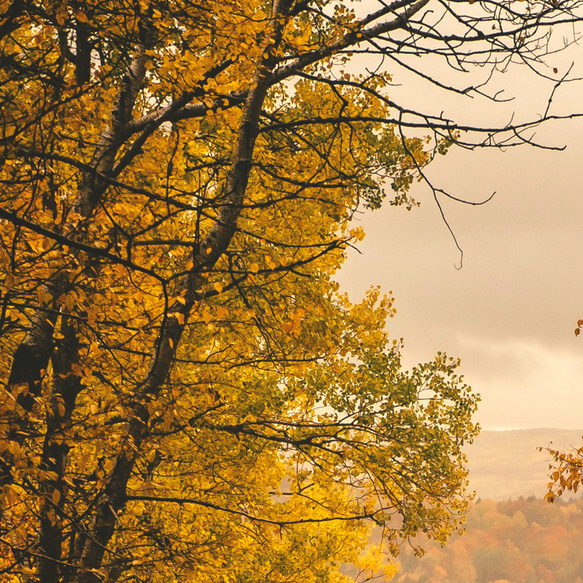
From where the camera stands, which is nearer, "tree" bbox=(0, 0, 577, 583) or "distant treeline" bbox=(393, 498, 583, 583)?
"tree" bbox=(0, 0, 577, 583)

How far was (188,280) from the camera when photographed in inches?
145

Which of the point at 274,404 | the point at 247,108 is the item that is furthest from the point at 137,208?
the point at 274,404

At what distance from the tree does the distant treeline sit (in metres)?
182

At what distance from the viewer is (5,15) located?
322 cm

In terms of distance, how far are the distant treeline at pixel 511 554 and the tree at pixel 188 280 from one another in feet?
598

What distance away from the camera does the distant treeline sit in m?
181

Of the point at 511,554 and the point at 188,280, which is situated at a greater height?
the point at 188,280

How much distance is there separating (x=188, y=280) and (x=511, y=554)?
207336 millimetres

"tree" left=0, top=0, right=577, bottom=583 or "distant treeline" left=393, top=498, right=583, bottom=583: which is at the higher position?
"tree" left=0, top=0, right=577, bottom=583

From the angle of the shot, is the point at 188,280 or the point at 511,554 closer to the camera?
the point at 188,280

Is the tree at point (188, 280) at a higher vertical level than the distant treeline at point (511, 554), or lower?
higher

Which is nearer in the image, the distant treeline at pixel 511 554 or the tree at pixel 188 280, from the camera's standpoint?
the tree at pixel 188 280

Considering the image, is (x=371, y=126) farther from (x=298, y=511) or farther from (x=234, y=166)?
(x=298, y=511)

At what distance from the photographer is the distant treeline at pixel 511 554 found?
18075 centimetres
